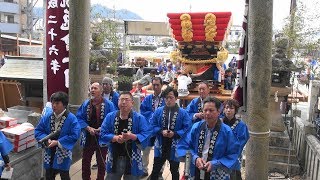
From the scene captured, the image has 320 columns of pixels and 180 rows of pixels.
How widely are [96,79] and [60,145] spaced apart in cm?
1094

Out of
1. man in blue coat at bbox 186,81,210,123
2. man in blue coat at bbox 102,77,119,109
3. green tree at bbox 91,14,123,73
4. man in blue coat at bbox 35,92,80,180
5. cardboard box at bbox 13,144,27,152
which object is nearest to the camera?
man in blue coat at bbox 35,92,80,180

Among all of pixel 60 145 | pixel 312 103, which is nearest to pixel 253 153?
pixel 60 145

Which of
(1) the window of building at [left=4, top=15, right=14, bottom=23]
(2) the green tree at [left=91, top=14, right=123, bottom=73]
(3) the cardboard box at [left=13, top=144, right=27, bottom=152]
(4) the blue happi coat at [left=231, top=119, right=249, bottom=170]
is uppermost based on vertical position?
(1) the window of building at [left=4, top=15, right=14, bottom=23]

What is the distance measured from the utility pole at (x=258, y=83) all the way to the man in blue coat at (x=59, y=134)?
2.39 meters

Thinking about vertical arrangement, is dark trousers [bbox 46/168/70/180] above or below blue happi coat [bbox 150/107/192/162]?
below

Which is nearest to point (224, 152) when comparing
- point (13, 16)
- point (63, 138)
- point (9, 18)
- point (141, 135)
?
point (141, 135)

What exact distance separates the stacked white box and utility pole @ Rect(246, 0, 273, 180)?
3288mm

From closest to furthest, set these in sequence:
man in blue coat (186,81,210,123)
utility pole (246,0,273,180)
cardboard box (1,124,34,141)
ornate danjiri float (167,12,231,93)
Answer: utility pole (246,0,273,180) < cardboard box (1,124,34,141) < man in blue coat (186,81,210,123) < ornate danjiri float (167,12,231,93)

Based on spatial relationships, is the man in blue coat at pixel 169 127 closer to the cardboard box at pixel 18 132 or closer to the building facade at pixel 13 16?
the cardboard box at pixel 18 132

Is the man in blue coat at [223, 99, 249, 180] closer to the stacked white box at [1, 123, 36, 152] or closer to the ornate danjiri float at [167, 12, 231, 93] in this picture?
the stacked white box at [1, 123, 36, 152]

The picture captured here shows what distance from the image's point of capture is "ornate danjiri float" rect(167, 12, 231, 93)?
13.9 meters

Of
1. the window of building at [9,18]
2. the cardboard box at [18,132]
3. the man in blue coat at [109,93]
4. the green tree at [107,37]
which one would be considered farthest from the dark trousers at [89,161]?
the window of building at [9,18]

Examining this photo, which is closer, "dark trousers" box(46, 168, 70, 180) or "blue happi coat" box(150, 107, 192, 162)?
"dark trousers" box(46, 168, 70, 180)

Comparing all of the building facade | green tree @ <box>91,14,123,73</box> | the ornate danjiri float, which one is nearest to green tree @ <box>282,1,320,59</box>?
the ornate danjiri float
